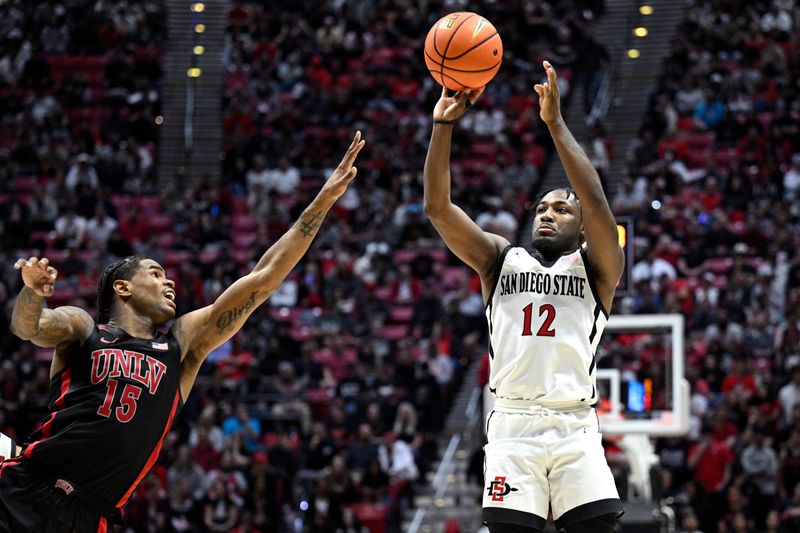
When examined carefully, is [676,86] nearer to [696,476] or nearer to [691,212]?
[691,212]

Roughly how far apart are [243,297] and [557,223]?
1.78 m

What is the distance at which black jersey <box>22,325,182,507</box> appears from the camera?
6125 mm

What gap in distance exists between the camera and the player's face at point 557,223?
6.88 m

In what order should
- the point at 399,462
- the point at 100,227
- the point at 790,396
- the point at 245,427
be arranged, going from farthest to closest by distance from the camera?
the point at 100,227, the point at 245,427, the point at 399,462, the point at 790,396

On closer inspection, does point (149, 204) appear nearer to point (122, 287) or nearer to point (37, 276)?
point (122, 287)

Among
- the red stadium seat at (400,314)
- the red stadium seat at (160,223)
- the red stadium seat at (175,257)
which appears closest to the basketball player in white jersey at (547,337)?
the red stadium seat at (400,314)

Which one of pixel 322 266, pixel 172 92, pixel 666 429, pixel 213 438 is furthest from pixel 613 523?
pixel 172 92

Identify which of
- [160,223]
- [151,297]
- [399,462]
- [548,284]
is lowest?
[399,462]

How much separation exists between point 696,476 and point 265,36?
15.3 metres

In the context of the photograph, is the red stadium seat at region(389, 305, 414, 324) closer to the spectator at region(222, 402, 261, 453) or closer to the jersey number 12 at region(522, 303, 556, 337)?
the spectator at region(222, 402, 261, 453)

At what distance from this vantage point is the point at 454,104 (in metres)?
6.88

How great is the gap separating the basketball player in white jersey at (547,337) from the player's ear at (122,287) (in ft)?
5.45

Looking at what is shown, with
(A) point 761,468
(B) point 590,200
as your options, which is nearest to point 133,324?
(B) point 590,200

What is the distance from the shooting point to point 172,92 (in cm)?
2683
